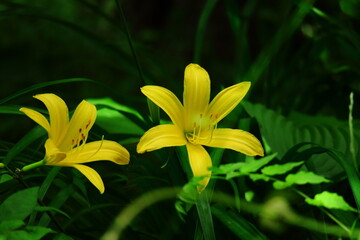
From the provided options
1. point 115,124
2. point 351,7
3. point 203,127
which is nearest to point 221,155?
point 203,127

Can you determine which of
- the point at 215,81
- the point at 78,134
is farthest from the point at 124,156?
the point at 215,81

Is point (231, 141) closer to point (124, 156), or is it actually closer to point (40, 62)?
point (124, 156)

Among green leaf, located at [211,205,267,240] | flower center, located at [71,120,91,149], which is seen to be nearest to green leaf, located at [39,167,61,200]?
flower center, located at [71,120,91,149]

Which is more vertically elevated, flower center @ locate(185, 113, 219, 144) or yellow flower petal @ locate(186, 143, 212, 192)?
flower center @ locate(185, 113, 219, 144)

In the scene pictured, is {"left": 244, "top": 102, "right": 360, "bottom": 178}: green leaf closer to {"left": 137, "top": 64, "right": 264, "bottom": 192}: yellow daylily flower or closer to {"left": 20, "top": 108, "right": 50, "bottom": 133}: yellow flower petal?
{"left": 137, "top": 64, "right": 264, "bottom": 192}: yellow daylily flower

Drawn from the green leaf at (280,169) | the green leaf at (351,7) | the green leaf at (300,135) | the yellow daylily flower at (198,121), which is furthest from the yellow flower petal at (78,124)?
the green leaf at (351,7)

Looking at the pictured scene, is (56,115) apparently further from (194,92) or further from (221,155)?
(221,155)

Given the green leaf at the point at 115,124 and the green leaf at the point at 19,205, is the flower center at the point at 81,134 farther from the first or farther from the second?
the green leaf at the point at 115,124
